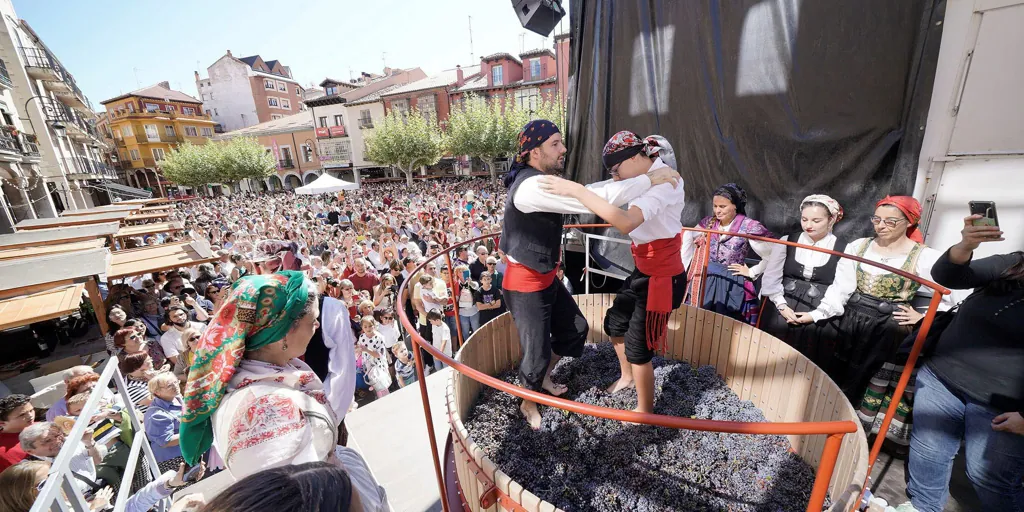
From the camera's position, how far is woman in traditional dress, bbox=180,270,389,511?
1.40 m

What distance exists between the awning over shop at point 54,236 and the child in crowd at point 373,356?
836 cm

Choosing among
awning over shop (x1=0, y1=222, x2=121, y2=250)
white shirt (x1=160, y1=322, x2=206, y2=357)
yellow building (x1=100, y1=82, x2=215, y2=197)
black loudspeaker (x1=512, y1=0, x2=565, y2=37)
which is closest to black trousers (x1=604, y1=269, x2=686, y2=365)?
black loudspeaker (x1=512, y1=0, x2=565, y2=37)

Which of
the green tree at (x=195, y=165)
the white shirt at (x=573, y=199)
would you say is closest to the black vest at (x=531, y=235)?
the white shirt at (x=573, y=199)

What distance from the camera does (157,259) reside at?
6984mm

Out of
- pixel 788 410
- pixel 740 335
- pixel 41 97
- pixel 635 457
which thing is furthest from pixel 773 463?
pixel 41 97

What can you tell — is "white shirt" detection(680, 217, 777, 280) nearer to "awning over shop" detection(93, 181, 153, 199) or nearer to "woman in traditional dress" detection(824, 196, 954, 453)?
"woman in traditional dress" detection(824, 196, 954, 453)

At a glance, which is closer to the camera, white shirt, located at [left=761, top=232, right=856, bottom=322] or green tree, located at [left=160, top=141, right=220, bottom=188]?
white shirt, located at [left=761, top=232, right=856, bottom=322]

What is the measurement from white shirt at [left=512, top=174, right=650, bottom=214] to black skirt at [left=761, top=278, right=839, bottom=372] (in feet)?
8.79

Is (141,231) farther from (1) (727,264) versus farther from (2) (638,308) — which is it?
(1) (727,264)

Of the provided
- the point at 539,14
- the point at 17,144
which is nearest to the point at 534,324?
the point at 539,14

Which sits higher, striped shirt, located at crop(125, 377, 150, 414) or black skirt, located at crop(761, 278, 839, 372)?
Result: black skirt, located at crop(761, 278, 839, 372)

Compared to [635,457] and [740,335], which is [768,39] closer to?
[740,335]

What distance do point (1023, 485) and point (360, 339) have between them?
556cm

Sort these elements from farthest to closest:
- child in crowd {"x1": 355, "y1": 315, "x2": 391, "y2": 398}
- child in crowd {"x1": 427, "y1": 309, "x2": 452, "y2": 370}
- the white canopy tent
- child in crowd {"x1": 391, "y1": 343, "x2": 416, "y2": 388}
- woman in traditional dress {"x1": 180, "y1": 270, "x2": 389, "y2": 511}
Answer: the white canopy tent < child in crowd {"x1": 427, "y1": 309, "x2": 452, "y2": 370} < child in crowd {"x1": 391, "y1": 343, "x2": 416, "y2": 388} < child in crowd {"x1": 355, "y1": 315, "x2": 391, "y2": 398} < woman in traditional dress {"x1": 180, "y1": 270, "x2": 389, "y2": 511}
